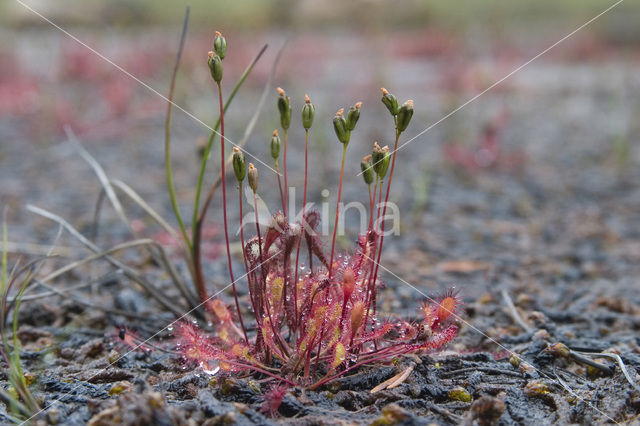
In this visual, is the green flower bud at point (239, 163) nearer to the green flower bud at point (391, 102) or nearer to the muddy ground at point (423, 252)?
the green flower bud at point (391, 102)

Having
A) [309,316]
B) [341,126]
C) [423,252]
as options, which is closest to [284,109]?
[341,126]

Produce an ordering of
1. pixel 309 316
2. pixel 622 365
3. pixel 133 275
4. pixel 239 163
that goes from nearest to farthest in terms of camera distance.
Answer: pixel 239 163
pixel 309 316
pixel 622 365
pixel 133 275

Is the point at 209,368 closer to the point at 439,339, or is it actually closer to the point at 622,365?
the point at 439,339

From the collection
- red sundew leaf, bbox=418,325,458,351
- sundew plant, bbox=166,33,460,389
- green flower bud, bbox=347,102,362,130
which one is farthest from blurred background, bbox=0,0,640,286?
red sundew leaf, bbox=418,325,458,351

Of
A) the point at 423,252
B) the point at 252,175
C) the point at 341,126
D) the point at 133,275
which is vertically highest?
the point at 341,126

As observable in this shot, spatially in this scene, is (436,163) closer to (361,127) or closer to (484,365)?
(361,127)

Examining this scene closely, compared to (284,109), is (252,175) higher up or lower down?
lower down

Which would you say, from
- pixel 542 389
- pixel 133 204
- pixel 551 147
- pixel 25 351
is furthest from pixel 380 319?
pixel 551 147
